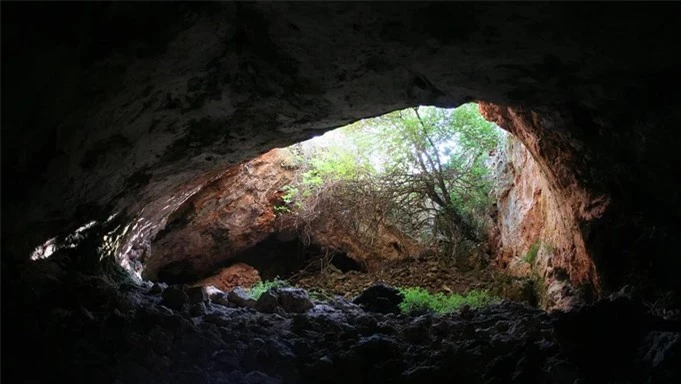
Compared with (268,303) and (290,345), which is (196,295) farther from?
(290,345)

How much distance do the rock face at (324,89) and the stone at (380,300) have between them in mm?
1959

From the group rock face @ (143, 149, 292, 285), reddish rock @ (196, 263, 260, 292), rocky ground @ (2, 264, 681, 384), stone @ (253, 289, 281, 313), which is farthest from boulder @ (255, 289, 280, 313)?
reddish rock @ (196, 263, 260, 292)

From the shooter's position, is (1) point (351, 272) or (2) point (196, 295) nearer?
(2) point (196, 295)

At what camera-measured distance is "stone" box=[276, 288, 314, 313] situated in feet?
15.5

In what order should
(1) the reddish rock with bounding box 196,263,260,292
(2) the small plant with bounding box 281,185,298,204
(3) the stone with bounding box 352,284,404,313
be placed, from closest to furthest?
(3) the stone with bounding box 352,284,404,313 < (2) the small plant with bounding box 281,185,298,204 < (1) the reddish rock with bounding box 196,263,260,292

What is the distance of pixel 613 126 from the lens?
321 cm

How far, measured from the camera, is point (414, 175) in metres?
7.99

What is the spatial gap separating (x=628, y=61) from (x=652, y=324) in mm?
1507

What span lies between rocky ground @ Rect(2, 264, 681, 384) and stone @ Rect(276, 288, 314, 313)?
0.62m

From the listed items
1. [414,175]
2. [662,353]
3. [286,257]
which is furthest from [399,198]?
[662,353]

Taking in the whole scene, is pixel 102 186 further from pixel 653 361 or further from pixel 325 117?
pixel 653 361

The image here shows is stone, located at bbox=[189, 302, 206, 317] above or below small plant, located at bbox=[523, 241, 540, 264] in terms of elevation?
below

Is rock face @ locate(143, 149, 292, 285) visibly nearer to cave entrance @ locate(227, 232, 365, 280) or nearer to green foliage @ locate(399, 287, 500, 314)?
cave entrance @ locate(227, 232, 365, 280)

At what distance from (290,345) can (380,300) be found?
2.11 meters
